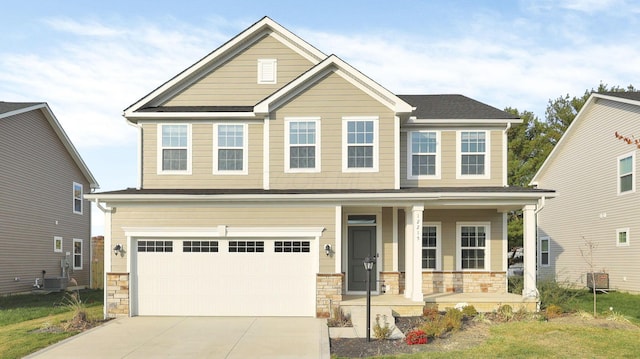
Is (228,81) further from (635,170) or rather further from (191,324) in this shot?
(635,170)

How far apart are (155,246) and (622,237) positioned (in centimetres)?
1623

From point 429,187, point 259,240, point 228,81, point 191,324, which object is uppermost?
point 228,81

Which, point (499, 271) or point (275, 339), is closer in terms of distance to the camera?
point (275, 339)

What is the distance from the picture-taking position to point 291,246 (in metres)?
15.8

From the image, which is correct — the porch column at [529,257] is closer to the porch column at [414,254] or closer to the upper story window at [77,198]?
the porch column at [414,254]

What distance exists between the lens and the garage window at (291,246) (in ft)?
51.8

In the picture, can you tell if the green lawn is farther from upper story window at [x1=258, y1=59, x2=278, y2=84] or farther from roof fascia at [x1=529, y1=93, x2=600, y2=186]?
roof fascia at [x1=529, y1=93, x2=600, y2=186]

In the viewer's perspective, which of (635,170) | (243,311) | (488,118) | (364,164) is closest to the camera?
(243,311)

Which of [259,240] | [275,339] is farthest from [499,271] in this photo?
[275,339]

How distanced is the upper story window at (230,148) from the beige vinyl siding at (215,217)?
1.84m

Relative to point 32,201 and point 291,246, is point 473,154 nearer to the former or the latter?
point 291,246

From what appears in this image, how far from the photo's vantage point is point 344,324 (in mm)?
Result: 14055

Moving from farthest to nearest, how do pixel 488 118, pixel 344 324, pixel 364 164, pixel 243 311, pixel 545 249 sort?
pixel 545 249 < pixel 488 118 < pixel 364 164 < pixel 243 311 < pixel 344 324

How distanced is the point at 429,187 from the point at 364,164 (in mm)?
2266
